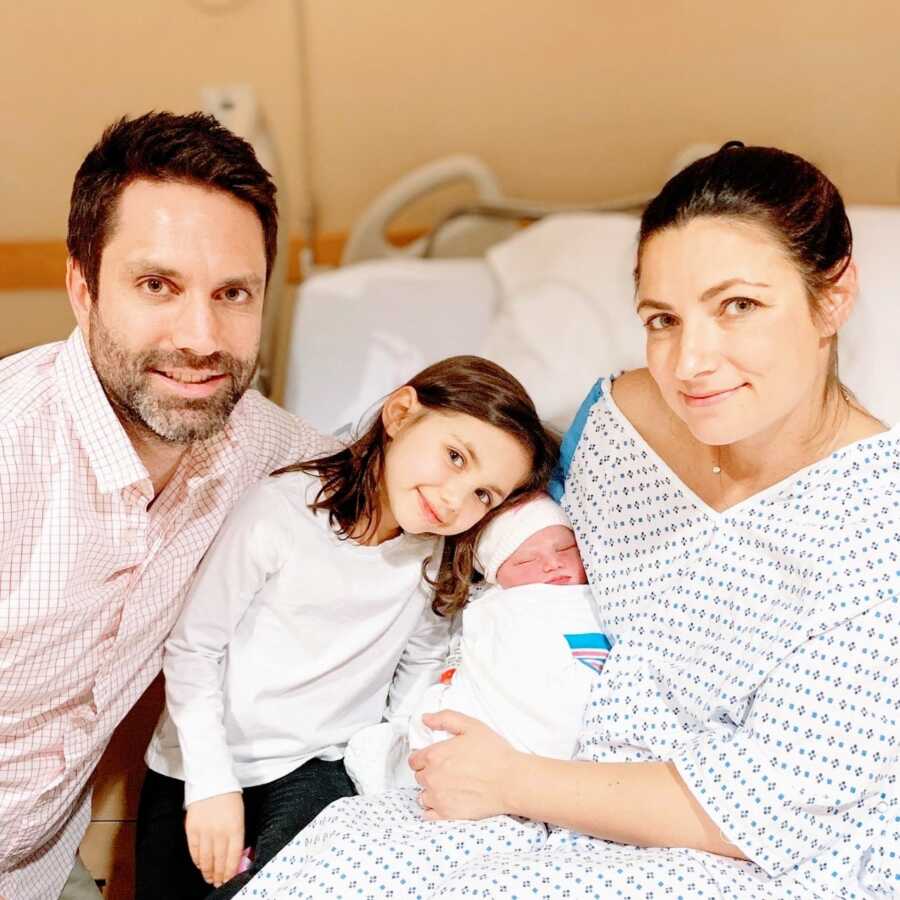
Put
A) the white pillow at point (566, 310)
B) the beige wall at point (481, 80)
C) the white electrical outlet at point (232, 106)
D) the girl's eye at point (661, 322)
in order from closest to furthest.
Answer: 1. the girl's eye at point (661, 322)
2. the white electrical outlet at point (232, 106)
3. the white pillow at point (566, 310)
4. the beige wall at point (481, 80)

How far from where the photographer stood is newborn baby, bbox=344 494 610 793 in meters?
1.57

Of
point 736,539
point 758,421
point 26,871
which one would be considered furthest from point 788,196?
point 26,871

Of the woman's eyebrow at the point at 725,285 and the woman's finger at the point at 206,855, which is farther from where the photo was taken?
the woman's finger at the point at 206,855

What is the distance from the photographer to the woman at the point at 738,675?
131cm

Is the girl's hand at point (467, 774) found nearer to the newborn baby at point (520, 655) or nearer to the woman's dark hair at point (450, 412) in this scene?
the newborn baby at point (520, 655)

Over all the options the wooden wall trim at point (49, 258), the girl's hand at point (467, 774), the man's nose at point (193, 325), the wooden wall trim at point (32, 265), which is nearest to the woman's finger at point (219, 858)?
the girl's hand at point (467, 774)

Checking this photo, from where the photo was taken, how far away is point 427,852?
1.38 metres

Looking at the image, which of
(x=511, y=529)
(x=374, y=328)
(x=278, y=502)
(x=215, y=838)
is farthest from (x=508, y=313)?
(x=215, y=838)

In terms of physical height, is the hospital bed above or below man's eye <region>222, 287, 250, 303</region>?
below

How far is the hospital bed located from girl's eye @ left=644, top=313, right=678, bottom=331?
72 cm

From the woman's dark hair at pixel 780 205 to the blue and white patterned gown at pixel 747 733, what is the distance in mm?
225

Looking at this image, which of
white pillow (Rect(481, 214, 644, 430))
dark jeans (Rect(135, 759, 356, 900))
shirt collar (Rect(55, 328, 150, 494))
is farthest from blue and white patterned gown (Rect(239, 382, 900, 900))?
white pillow (Rect(481, 214, 644, 430))

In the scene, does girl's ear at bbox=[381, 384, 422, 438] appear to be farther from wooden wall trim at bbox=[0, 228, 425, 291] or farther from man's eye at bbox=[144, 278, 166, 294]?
wooden wall trim at bbox=[0, 228, 425, 291]

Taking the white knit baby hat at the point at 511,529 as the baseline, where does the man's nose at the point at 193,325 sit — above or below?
above
